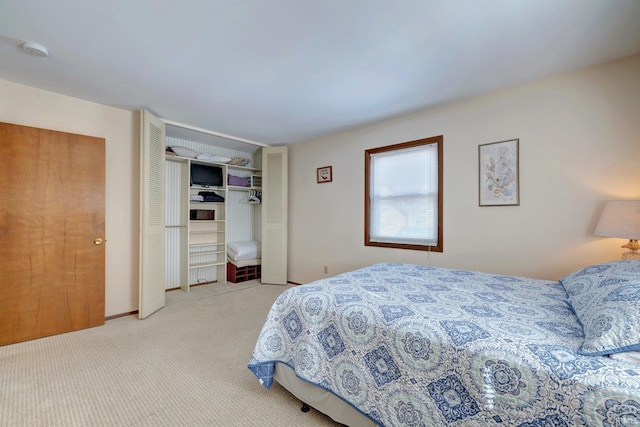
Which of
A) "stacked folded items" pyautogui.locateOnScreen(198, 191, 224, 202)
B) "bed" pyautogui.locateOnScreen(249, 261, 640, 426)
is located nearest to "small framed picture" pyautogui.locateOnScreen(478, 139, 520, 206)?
"bed" pyautogui.locateOnScreen(249, 261, 640, 426)

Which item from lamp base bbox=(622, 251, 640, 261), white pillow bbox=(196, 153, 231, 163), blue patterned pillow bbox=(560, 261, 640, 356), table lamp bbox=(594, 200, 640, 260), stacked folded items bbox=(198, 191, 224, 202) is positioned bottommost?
blue patterned pillow bbox=(560, 261, 640, 356)

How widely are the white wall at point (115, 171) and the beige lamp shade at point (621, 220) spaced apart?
175 inches

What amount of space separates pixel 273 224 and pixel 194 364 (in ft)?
8.92

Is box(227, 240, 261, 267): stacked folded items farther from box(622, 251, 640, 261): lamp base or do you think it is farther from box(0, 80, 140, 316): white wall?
box(622, 251, 640, 261): lamp base

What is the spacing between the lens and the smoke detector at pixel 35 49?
78.2 inches

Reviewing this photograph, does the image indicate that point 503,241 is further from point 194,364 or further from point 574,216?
point 194,364

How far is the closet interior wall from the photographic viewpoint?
4305 millimetres

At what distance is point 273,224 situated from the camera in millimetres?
4715

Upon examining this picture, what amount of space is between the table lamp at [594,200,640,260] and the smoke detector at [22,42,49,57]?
4248mm

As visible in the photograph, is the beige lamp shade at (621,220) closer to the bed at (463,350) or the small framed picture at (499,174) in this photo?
the bed at (463,350)

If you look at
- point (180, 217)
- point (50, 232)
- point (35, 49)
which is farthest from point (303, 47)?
point (180, 217)

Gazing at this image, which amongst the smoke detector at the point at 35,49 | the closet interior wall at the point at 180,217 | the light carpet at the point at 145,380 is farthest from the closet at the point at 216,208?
the smoke detector at the point at 35,49

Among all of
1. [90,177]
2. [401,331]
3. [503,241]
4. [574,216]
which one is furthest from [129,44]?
[574,216]

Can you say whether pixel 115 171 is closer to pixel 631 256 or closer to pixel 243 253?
pixel 243 253
